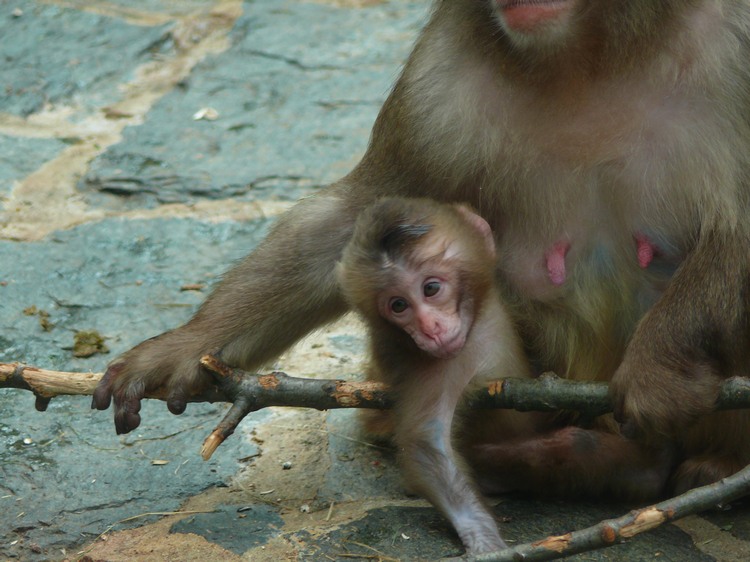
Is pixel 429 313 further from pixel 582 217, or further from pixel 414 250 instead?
pixel 582 217

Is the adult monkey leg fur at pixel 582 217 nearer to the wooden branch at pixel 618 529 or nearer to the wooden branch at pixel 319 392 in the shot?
the wooden branch at pixel 319 392

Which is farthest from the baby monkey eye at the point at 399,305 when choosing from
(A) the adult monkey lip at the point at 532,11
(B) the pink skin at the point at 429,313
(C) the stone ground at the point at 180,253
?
(A) the adult monkey lip at the point at 532,11

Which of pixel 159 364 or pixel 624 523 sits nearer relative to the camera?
pixel 624 523

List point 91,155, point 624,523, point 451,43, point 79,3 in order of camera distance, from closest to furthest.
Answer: point 624,523, point 451,43, point 91,155, point 79,3

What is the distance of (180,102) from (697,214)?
156 inches

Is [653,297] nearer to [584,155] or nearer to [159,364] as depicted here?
[584,155]

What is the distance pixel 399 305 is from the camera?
11.9 feet

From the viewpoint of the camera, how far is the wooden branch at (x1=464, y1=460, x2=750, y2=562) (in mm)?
2783

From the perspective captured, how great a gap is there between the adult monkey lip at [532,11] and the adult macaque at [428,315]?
2.17 ft

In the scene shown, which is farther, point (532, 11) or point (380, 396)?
point (380, 396)

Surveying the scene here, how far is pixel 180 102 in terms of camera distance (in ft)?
22.3

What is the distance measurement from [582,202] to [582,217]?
0.06 metres

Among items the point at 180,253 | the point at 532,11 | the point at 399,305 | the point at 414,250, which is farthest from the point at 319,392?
the point at 180,253

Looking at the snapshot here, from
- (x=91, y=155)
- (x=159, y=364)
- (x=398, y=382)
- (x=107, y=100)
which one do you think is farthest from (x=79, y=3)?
(x=398, y=382)
